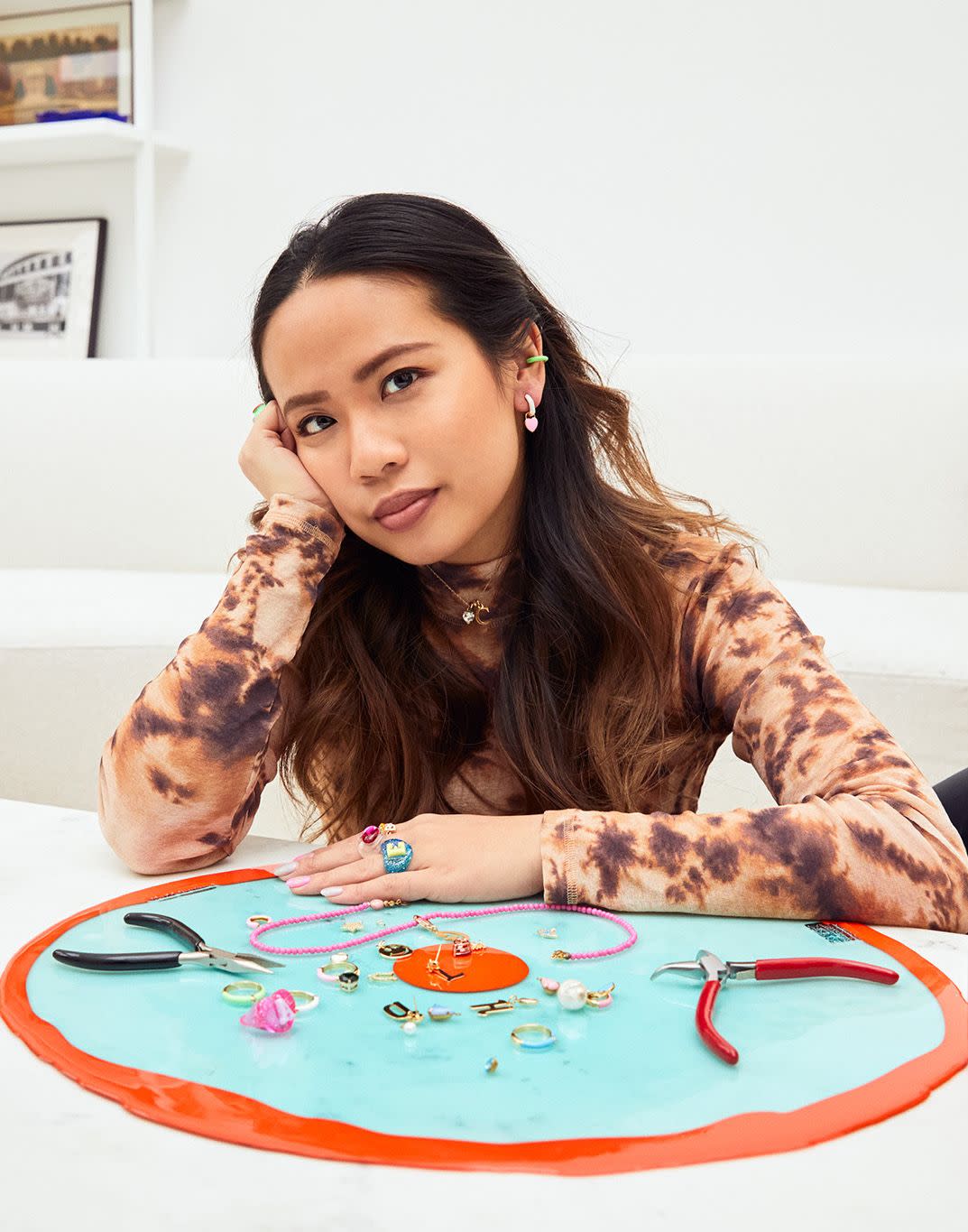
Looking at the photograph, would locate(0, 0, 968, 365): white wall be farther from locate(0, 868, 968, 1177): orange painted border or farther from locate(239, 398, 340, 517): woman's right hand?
locate(0, 868, 968, 1177): orange painted border

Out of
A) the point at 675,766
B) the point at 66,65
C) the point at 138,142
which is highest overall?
the point at 66,65

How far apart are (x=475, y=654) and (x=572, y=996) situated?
63 cm

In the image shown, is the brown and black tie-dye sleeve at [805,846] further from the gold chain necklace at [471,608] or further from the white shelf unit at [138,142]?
the white shelf unit at [138,142]

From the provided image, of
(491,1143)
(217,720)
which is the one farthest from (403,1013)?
(217,720)

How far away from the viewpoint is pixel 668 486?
94.6 inches

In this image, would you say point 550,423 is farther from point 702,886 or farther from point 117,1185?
point 117,1185

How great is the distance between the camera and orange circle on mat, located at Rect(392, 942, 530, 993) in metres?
0.65

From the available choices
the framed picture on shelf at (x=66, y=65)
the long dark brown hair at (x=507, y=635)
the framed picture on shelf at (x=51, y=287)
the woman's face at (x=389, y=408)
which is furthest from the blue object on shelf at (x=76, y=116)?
the woman's face at (x=389, y=408)

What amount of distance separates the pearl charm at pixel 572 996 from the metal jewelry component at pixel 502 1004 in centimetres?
2

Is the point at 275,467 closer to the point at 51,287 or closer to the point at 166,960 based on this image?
the point at 166,960

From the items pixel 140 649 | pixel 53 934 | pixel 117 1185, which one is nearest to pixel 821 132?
pixel 140 649

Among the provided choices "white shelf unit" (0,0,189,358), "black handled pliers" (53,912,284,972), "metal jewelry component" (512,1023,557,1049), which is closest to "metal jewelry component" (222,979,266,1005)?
"black handled pliers" (53,912,284,972)

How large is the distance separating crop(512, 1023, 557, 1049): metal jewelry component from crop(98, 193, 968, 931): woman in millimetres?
218

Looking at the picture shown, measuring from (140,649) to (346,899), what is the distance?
1302 millimetres
